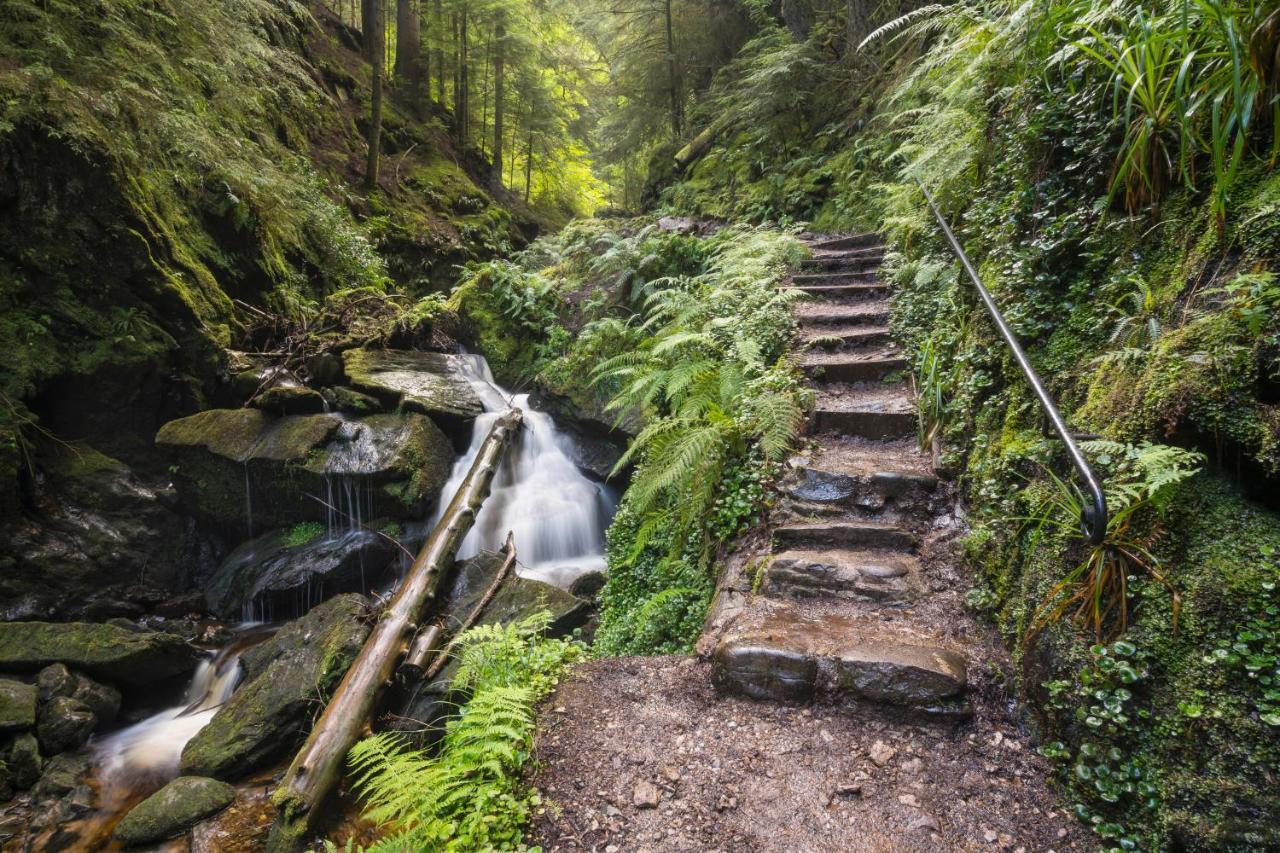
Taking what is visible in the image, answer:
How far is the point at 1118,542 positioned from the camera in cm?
202

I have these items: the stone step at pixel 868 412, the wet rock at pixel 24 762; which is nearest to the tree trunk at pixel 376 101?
the wet rock at pixel 24 762

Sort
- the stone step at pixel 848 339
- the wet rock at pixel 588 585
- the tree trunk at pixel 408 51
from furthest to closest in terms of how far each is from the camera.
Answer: the tree trunk at pixel 408 51
the wet rock at pixel 588 585
the stone step at pixel 848 339

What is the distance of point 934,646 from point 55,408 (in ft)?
30.8

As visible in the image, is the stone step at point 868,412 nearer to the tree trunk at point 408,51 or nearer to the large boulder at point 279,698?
the large boulder at point 279,698

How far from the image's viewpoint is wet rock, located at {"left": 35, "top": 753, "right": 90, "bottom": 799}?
4.17 meters

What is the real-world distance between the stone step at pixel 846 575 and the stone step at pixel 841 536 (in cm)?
8

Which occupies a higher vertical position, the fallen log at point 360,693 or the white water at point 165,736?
the fallen log at point 360,693


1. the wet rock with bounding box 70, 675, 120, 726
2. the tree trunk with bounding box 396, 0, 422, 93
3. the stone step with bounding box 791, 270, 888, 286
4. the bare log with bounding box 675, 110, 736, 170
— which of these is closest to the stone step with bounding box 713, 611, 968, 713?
the stone step with bounding box 791, 270, 888, 286

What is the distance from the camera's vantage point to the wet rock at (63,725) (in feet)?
14.9

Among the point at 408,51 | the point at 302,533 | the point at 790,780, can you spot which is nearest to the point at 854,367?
the point at 790,780

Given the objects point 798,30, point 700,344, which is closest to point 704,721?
point 700,344

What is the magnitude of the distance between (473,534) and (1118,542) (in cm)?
690

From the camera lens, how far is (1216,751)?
1.66 metres

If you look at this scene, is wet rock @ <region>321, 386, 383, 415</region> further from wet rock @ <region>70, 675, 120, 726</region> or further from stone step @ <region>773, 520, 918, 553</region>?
stone step @ <region>773, 520, 918, 553</region>
